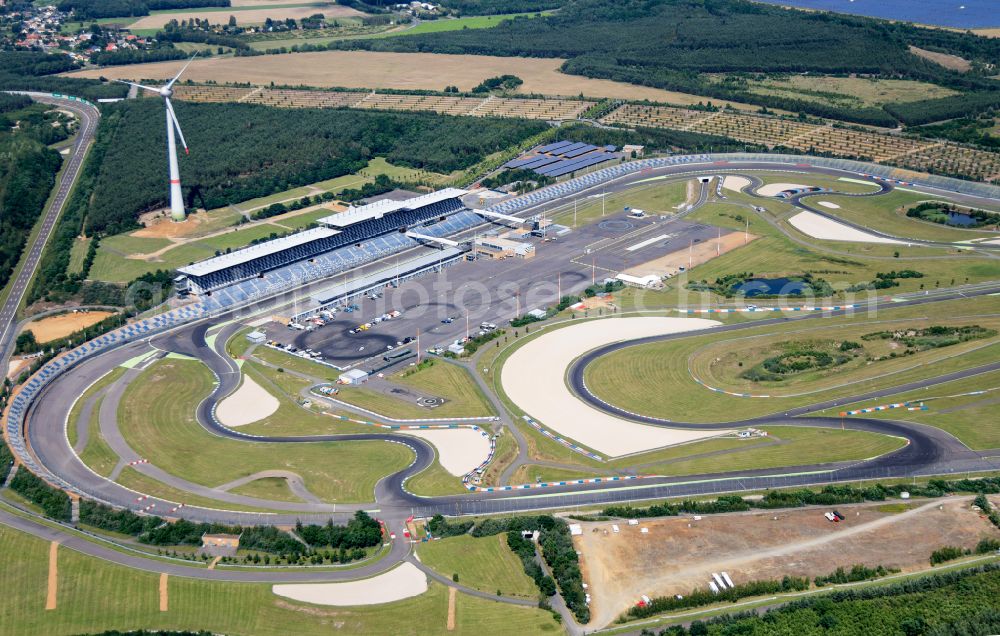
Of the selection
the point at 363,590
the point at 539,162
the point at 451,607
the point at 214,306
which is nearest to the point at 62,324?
the point at 214,306

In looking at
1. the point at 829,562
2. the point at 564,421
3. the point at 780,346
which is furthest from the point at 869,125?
the point at 829,562

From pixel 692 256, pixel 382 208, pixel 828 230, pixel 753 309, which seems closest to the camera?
pixel 753 309

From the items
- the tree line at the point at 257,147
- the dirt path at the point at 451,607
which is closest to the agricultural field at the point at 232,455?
the dirt path at the point at 451,607

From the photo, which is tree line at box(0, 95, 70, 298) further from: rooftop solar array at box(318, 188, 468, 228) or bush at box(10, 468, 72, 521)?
bush at box(10, 468, 72, 521)

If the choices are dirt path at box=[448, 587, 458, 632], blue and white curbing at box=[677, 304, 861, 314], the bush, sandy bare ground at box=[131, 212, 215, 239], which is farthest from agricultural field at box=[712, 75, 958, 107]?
the bush

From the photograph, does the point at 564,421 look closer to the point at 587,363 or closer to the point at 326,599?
the point at 587,363

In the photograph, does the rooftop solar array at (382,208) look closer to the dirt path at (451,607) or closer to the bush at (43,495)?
the bush at (43,495)

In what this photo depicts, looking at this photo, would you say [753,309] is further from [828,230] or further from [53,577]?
[53,577]
